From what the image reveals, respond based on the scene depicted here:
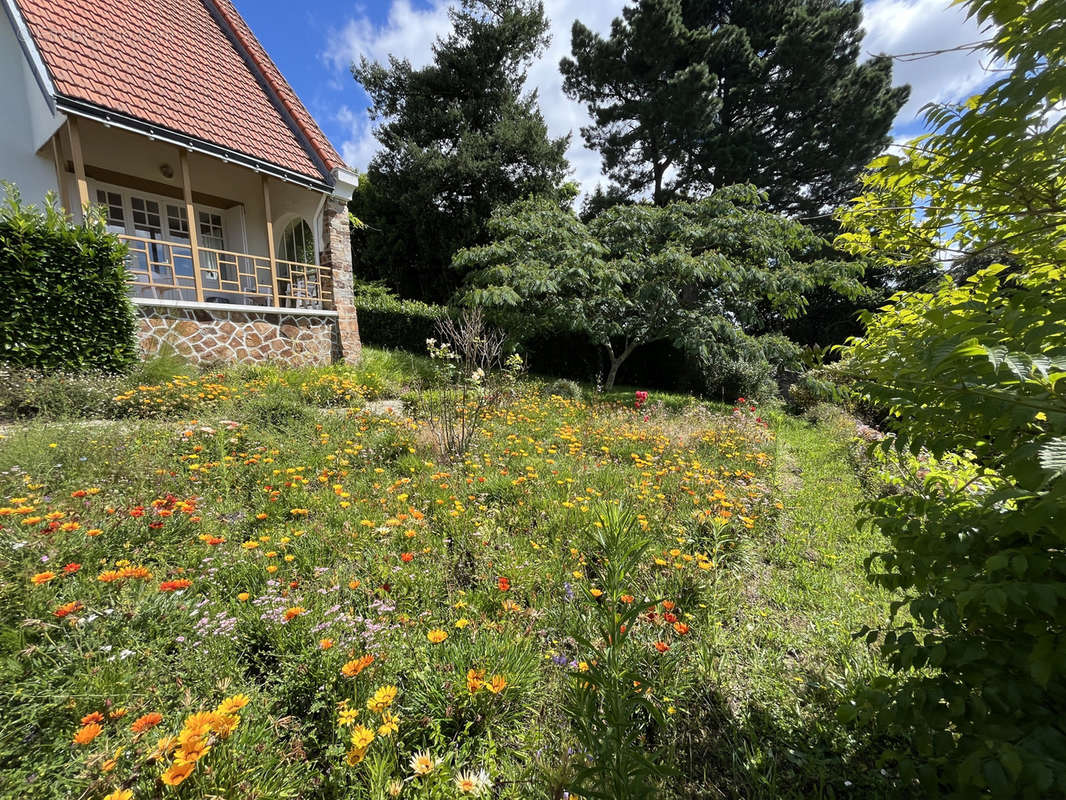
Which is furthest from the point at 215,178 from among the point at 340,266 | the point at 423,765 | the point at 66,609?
the point at 423,765

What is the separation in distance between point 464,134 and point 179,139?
11.2 m

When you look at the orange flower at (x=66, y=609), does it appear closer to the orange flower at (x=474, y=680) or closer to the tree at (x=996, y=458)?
the orange flower at (x=474, y=680)

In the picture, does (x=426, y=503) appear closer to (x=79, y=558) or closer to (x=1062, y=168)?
(x=79, y=558)

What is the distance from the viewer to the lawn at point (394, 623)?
1290mm

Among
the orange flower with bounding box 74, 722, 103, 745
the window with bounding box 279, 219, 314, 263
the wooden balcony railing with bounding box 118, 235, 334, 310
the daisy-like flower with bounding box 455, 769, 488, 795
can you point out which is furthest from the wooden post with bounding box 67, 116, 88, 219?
the daisy-like flower with bounding box 455, 769, 488, 795

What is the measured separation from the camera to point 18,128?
22.3 feet

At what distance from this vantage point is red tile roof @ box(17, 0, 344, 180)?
6520mm

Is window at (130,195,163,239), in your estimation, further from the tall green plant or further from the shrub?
the tall green plant

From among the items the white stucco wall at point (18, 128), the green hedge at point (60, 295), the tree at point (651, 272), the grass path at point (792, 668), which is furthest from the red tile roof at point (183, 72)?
the grass path at point (792, 668)

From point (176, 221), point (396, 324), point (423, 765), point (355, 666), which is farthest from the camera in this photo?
point (396, 324)

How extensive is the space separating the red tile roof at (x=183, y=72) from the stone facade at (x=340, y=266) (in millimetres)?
774

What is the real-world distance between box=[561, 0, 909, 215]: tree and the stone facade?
525 inches

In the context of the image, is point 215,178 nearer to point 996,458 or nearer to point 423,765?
point 423,765

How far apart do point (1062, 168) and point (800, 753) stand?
201 cm
